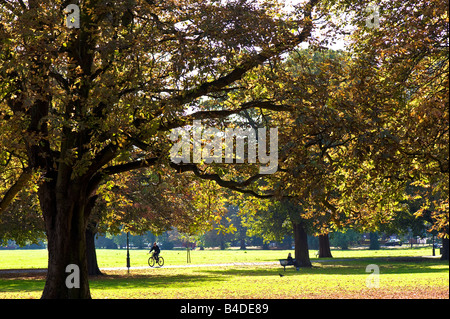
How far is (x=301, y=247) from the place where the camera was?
39.0 meters

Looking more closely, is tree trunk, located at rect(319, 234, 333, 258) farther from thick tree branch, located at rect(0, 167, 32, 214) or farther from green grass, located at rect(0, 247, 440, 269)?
thick tree branch, located at rect(0, 167, 32, 214)

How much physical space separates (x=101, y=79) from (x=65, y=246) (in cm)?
464

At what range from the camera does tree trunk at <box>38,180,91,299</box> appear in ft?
48.8

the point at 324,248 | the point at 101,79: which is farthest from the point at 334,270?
the point at 101,79

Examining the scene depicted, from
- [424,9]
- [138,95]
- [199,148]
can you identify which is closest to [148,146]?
[138,95]

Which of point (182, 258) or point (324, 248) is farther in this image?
point (182, 258)

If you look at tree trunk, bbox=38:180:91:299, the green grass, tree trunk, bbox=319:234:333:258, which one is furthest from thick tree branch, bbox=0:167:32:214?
tree trunk, bbox=319:234:333:258

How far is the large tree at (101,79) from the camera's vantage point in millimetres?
12844

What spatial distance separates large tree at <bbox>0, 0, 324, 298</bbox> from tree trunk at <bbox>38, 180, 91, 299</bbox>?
0.08ft

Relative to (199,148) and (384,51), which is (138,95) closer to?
(199,148)

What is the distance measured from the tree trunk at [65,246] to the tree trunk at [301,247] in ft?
80.9

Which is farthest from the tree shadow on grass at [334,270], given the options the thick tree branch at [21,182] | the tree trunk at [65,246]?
the tree trunk at [65,246]

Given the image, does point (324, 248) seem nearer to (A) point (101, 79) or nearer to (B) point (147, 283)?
(B) point (147, 283)
